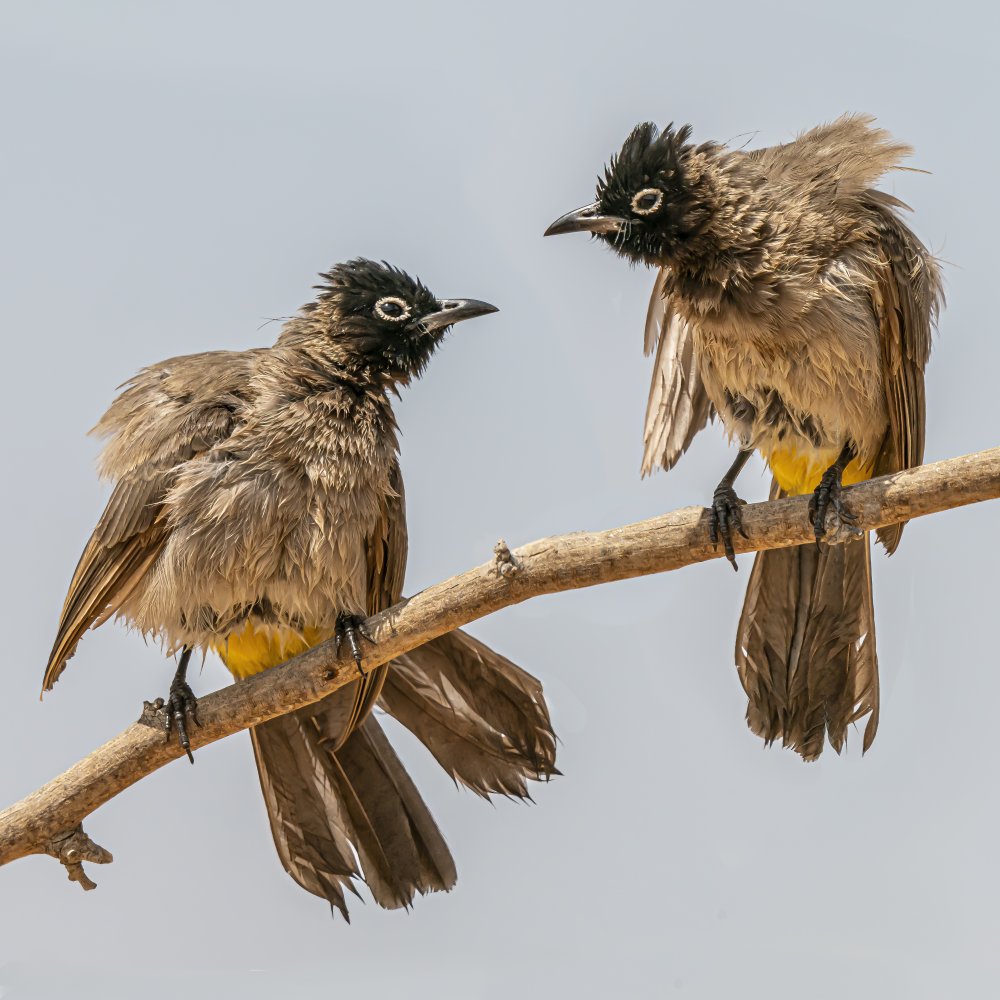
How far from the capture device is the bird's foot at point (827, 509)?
164 inches

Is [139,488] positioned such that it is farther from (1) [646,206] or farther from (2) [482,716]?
(1) [646,206]

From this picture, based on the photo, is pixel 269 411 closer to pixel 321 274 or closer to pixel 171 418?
pixel 171 418

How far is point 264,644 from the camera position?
200 inches

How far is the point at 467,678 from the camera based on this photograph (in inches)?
198

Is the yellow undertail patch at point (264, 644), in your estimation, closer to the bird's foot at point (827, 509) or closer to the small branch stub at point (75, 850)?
the small branch stub at point (75, 850)

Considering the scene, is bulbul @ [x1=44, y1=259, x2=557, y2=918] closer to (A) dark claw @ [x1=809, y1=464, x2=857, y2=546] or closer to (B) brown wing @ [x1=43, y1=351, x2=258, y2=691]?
(B) brown wing @ [x1=43, y1=351, x2=258, y2=691]

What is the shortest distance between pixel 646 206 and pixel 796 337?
0.72 m

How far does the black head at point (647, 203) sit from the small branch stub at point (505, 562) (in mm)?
1305

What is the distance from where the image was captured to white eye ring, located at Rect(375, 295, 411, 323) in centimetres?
509

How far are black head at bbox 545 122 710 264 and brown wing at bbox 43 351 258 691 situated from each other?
4.41 feet

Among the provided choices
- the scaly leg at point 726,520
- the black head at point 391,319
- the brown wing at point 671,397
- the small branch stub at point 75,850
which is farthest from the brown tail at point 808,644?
the small branch stub at point 75,850

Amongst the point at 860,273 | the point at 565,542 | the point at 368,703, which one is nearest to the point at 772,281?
the point at 860,273

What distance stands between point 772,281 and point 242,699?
2.27 m

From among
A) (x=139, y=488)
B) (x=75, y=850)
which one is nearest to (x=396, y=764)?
(x=75, y=850)
